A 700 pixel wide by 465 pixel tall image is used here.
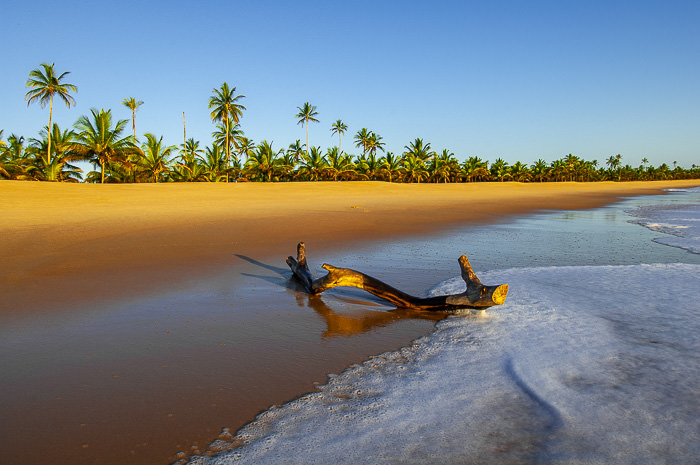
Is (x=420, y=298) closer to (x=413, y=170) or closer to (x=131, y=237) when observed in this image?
(x=131, y=237)

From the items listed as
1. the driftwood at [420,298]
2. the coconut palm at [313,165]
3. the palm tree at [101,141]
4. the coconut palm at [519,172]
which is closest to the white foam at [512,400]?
the driftwood at [420,298]

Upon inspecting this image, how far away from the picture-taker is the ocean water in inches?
112

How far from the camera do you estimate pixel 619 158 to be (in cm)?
16725

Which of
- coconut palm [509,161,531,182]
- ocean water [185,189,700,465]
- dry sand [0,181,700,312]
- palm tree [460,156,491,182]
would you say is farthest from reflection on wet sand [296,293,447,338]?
coconut palm [509,161,531,182]

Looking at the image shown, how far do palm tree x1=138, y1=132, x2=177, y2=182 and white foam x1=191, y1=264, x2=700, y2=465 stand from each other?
40.6 metres

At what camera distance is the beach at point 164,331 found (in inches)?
120

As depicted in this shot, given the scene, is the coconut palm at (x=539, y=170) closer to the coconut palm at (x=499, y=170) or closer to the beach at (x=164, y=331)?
the coconut palm at (x=499, y=170)

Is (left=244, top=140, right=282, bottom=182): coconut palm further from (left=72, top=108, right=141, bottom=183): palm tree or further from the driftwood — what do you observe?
the driftwood

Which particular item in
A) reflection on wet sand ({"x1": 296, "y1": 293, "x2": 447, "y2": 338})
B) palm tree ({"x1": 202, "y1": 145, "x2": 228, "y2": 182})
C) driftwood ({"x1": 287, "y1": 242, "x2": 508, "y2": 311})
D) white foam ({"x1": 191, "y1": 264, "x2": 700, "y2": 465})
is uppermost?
palm tree ({"x1": 202, "y1": 145, "x2": 228, "y2": 182})

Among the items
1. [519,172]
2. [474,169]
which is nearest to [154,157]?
[474,169]

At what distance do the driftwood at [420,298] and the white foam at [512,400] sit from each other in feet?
0.90

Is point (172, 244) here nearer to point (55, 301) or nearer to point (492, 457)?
point (55, 301)

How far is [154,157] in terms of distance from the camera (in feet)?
134

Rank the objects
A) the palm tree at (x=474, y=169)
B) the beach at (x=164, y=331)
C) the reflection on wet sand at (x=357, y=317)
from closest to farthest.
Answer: the beach at (x=164, y=331) < the reflection on wet sand at (x=357, y=317) < the palm tree at (x=474, y=169)
